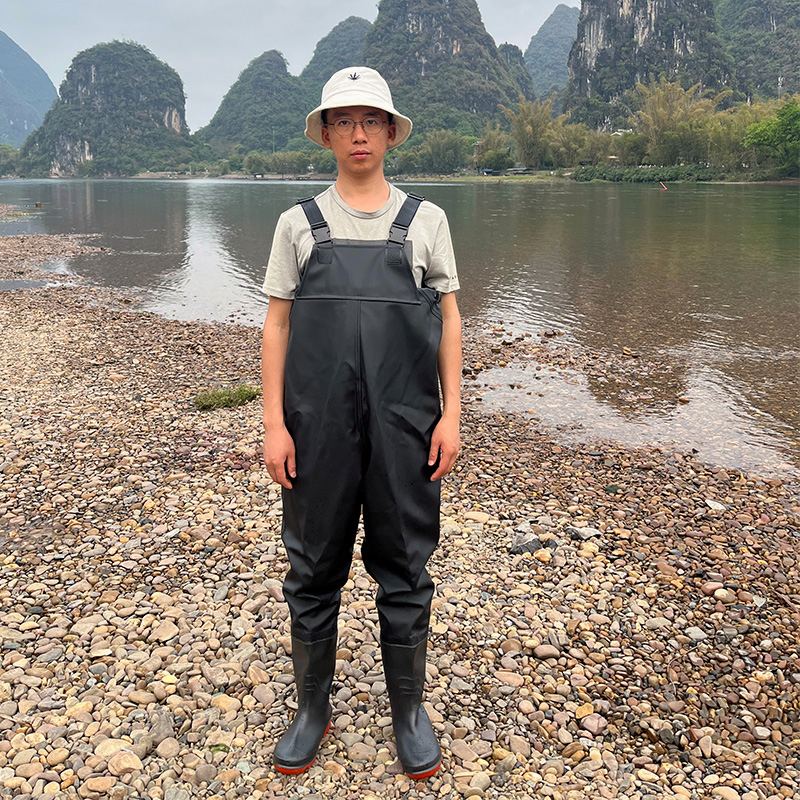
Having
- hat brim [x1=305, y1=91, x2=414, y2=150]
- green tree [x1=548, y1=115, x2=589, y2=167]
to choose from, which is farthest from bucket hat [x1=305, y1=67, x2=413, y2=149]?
green tree [x1=548, y1=115, x2=589, y2=167]

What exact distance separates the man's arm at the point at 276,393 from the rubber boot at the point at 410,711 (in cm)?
88

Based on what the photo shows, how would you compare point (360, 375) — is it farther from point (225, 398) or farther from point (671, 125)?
point (671, 125)

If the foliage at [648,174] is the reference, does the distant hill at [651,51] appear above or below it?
above

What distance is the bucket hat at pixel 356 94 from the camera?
242 cm

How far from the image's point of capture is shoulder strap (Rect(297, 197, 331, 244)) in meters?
2.43

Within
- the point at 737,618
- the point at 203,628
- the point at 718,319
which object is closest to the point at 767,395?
the point at 718,319

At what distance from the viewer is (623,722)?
3.23m

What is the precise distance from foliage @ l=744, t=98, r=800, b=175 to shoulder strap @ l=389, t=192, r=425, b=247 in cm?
7687

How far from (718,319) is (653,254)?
9476 millimetres

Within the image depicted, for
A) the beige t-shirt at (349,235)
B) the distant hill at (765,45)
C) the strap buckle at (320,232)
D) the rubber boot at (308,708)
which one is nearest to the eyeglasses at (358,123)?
the beige t-shirt at (349,235)

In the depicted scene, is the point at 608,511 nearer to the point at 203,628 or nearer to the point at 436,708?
the point at 436,708

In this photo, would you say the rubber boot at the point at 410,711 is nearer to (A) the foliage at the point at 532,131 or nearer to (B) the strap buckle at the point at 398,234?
(B) the strap buckle at the point at 398,234

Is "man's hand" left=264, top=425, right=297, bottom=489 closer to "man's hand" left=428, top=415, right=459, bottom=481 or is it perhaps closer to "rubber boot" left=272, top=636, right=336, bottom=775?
"man's hand" left=428, top=415, right=459, bottom=481

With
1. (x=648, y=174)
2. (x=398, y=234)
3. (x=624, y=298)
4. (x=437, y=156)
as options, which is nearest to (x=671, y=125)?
(x=648, y=174)
